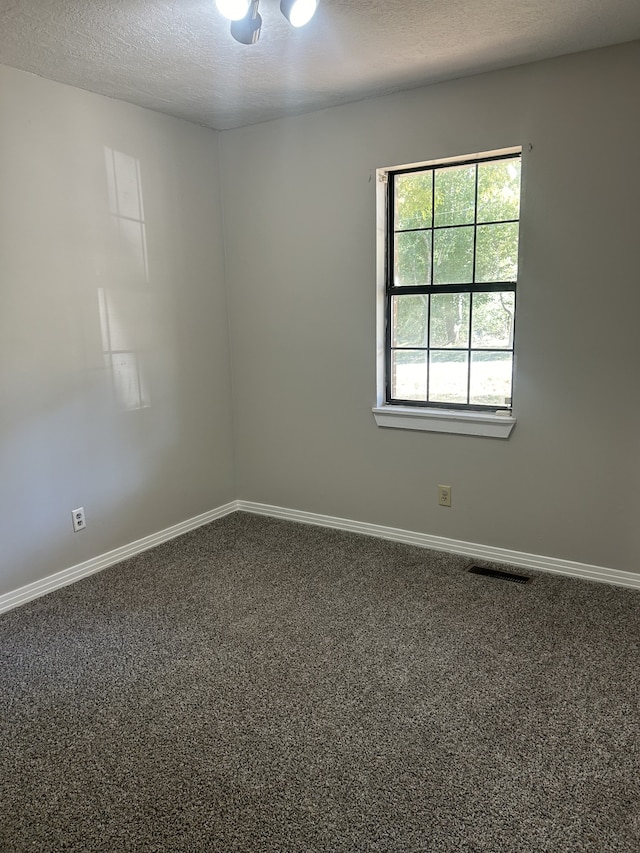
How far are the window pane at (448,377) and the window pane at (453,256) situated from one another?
400mm

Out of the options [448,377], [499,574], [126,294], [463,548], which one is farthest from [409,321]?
[126,294]

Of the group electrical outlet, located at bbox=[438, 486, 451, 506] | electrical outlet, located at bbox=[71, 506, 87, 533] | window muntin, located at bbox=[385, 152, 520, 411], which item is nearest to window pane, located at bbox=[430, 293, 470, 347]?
window muntin, located at bbox=[385, 152, 520, 411]

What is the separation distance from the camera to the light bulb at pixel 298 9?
1895mm

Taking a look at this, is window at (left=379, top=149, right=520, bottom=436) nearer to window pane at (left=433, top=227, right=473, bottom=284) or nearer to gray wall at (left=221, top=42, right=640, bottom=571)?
window pane at (left=433, top=227, right=473, bottom=284)

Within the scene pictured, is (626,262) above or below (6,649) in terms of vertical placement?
above

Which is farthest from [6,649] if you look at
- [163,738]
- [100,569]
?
[163,738]

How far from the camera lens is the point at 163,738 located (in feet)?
6.10

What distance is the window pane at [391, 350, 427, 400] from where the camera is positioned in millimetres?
3305

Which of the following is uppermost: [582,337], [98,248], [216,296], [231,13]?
[231,13]

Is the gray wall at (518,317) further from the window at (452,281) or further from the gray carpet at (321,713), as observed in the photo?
the gray carpet at (321,713)

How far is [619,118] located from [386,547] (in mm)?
2381

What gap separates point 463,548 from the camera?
324cm

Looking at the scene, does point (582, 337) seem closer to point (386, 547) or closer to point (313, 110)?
point (386, 547)

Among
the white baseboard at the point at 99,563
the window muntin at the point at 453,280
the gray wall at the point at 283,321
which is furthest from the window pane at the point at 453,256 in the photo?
the white baseboard at the point at 99,563
